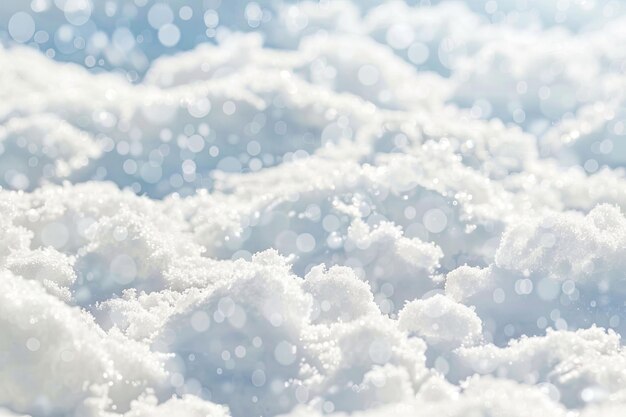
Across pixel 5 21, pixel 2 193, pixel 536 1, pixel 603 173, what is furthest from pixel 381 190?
pixel 536 1

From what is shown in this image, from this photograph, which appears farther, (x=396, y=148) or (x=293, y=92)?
(x=293, y=92)

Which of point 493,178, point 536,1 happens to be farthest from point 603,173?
point 536,1

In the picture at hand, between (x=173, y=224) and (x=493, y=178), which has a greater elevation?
(x=493, y=178)

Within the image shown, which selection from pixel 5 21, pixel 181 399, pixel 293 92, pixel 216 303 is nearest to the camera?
pixel 181 399

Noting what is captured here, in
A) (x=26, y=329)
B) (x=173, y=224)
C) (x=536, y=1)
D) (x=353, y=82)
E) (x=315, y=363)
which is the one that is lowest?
(x=26, y=329)

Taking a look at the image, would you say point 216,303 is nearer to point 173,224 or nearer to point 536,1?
point 173,224

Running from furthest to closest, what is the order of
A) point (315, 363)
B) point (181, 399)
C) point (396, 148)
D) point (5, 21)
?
point (5, 21) < point (396, 148) < point (315, 363) < point (181, 399)
